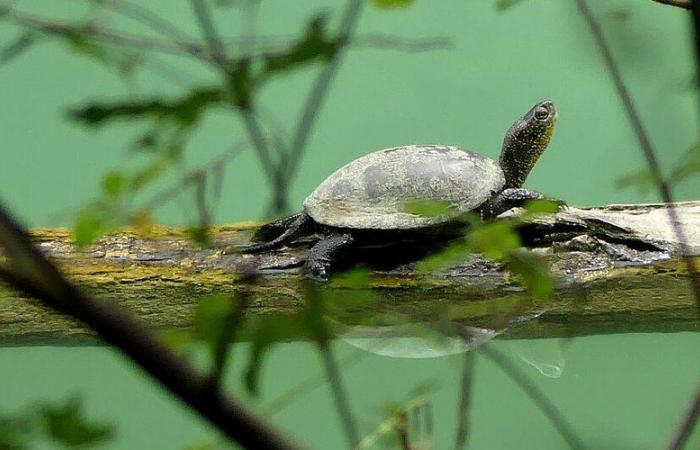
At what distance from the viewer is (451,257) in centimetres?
38

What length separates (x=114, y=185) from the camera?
0.38m

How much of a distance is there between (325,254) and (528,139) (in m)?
0.52

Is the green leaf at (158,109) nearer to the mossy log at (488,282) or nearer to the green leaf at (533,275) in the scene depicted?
the green leaf at (533,275)

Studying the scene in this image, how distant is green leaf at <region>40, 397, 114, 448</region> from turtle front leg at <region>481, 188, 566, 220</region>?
1371 mm

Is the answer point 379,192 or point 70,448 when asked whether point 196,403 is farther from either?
point 379,192

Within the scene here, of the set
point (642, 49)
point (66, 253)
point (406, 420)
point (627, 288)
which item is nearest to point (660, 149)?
point (642, 49)

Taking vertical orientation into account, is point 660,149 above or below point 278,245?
above

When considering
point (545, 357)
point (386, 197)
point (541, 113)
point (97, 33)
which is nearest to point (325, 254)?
point (386, 197)

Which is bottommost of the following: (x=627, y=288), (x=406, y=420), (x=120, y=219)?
(x=627, y=288)

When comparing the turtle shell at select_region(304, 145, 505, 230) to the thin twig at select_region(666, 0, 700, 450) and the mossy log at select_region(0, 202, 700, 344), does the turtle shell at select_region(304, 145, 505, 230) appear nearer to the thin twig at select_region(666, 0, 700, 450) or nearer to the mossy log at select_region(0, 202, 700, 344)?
the mossy log at select_region(0, 202, 700, 344)

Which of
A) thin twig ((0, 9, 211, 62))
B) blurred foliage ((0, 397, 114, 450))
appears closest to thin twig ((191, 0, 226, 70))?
thin twig ((0, 9, 211, 62))

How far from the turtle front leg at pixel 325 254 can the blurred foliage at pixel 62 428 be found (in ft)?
3.89

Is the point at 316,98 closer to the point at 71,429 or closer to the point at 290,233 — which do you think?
the point at 71,429

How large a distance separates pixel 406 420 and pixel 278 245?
3.89 feet
